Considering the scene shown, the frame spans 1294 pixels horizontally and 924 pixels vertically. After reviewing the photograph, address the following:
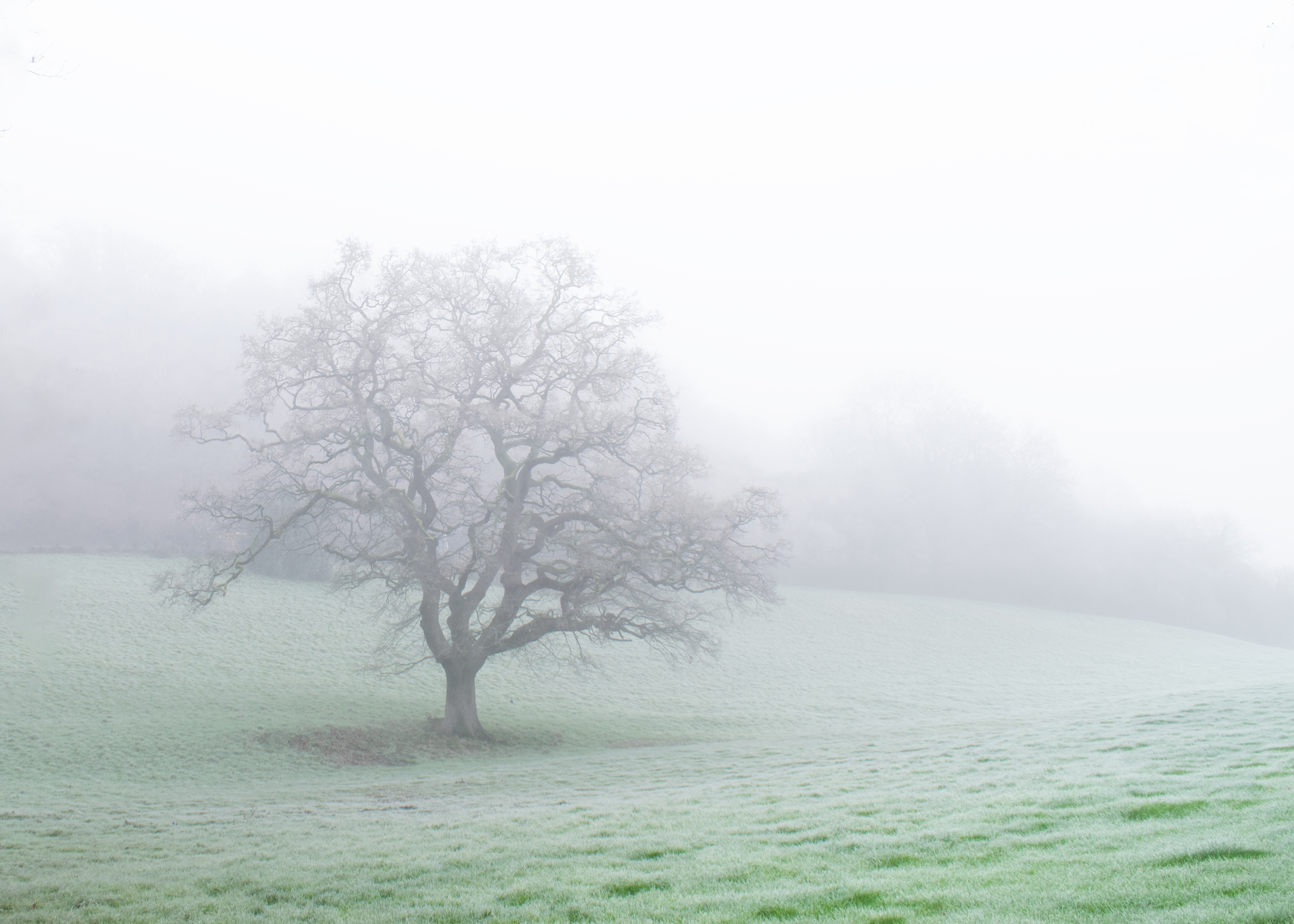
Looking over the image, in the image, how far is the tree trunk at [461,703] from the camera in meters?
21.4

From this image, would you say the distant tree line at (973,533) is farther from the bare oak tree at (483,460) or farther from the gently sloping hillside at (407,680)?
the bare oak tree at (483,460)

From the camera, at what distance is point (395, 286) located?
2148 cm

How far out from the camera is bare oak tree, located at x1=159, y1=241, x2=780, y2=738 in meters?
20.5

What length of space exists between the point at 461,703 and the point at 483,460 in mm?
6664

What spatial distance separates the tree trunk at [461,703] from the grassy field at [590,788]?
94 centimetres

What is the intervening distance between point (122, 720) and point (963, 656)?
133 ft

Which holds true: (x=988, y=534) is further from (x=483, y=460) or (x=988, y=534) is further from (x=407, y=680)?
(x=483, y=460)

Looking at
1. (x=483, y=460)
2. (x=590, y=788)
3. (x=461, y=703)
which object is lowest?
(x=590, y=788)

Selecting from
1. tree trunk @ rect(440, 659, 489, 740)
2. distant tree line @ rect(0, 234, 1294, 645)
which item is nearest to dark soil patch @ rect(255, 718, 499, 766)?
tree trunk @ rect(440, 659, 489, 740)

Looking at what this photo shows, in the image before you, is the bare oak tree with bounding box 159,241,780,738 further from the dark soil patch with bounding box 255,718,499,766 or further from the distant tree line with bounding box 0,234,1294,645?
the distant tree line with bounding box 0,234,1294,645

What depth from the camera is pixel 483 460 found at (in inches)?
906

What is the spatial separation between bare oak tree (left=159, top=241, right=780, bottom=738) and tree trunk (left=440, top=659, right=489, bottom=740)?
49 mm

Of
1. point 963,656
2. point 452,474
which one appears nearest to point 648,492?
point 452,474

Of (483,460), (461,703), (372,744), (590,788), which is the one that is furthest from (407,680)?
(590,788)
